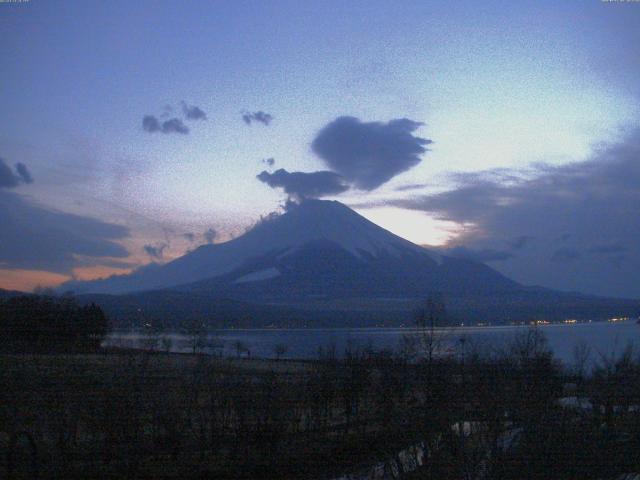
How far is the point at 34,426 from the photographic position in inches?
247

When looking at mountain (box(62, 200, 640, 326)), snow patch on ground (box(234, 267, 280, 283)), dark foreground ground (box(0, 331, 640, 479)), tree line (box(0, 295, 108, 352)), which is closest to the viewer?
dark foreground ground (box(0, 331, 640, 479))

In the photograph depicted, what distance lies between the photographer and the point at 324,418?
25.5 feet

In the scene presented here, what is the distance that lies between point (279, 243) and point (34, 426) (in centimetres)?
6300

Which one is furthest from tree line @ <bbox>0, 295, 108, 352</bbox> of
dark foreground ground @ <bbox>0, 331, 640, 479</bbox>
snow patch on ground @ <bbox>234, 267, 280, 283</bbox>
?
snow patch on ground @ <bbox>234, 267, 280, 283</bbox>

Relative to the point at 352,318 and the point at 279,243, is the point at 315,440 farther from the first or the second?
the point at 279,243

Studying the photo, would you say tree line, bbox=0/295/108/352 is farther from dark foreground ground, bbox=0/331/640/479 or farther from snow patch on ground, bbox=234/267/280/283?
snow patch on ground, bbox=234/267/280/283

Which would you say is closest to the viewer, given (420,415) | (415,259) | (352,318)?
(420,415)

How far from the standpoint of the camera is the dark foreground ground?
4340 millimetres

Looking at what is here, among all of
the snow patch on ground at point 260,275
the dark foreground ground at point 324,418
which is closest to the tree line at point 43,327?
the dark foreground ground at point 324,418

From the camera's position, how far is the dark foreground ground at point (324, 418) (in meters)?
4.34

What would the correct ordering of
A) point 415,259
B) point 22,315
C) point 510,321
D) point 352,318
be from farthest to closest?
point 415,259, point 352,318, point 510,321, point 22,315

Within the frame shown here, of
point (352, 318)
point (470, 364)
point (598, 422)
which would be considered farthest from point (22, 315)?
point (352, 318)

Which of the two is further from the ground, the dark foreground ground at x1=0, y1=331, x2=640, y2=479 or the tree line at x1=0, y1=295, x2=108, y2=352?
the tree line at x1=0, y1=295, x2=108, y2=352

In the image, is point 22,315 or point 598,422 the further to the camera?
point 22,315
